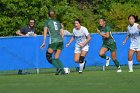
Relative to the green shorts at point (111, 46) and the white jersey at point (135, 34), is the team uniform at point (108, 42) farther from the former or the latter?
the white jersey at point (135, 34)

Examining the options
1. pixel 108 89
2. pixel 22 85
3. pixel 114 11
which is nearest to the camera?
pixel 108 89

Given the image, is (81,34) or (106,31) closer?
(81,34)

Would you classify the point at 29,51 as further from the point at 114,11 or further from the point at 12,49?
the point at 114,11

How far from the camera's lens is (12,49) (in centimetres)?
1850

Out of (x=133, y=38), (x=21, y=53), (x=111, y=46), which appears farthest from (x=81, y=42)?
(x=21, y=53)

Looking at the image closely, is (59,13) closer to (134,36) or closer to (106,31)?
(106,31)

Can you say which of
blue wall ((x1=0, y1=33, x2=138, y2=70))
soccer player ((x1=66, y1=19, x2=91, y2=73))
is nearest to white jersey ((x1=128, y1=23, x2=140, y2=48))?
soccer player ((x1=66, y1=19, x2=91, y2=73))

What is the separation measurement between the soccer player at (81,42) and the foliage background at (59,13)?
14.0 m

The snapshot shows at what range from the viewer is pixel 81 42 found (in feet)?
56.4

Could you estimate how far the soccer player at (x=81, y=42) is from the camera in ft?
55.9

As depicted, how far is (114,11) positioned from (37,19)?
189 inches

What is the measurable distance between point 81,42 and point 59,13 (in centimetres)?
1570

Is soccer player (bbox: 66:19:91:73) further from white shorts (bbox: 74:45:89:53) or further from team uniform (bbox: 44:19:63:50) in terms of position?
team uniform (bbox: 44:19:63:50)

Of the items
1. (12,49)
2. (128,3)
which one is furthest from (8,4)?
(12,49)
